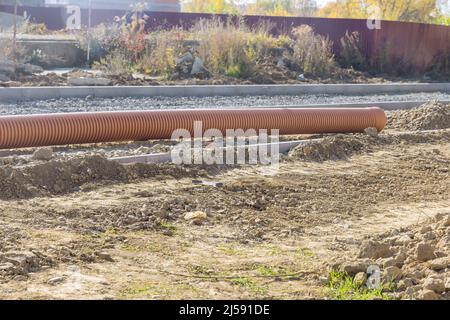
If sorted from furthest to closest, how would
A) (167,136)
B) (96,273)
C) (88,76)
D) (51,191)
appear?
(88,76), (167,136), (51,191), (96,273)

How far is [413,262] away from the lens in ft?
17.7

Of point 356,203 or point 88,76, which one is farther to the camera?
point 88,76

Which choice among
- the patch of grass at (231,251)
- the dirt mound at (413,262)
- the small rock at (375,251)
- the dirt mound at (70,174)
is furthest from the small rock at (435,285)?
the dirt mound at (70,174)

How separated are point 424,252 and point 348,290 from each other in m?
0.66

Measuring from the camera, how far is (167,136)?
1041 cm

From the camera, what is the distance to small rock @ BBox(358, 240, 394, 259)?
5.65m

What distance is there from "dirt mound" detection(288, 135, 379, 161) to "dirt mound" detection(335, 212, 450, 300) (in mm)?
3943

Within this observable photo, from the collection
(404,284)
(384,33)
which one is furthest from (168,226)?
(384,33)

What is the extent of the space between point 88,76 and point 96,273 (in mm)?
11425

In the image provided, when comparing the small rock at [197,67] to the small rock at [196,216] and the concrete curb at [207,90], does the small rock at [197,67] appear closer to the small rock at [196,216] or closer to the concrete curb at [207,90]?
the concrete curb at [207,90]

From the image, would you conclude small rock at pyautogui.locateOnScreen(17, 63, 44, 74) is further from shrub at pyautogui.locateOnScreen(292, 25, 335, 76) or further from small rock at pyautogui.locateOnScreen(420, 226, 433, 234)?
small rock at pyautogui.locateOnScreen(420, 226, 433, 234)
